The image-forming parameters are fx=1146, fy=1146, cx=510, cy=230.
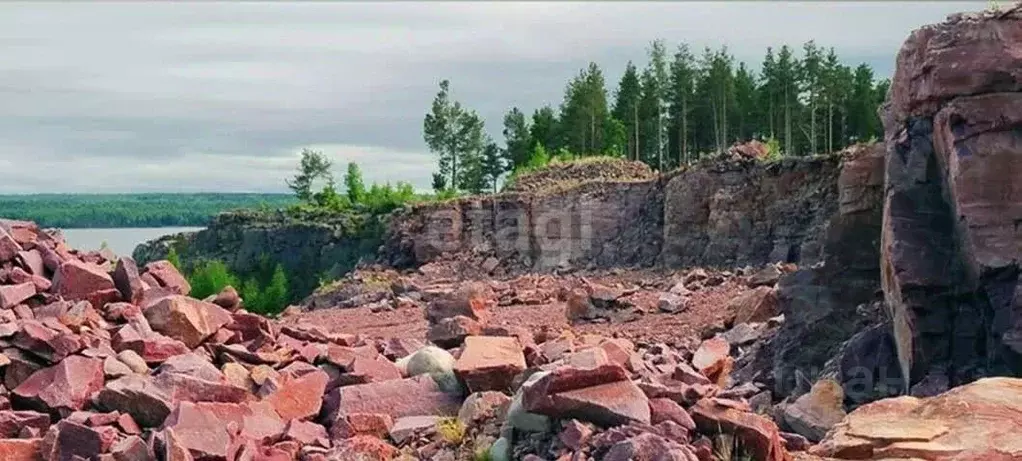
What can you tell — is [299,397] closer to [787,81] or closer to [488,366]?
[488,366]

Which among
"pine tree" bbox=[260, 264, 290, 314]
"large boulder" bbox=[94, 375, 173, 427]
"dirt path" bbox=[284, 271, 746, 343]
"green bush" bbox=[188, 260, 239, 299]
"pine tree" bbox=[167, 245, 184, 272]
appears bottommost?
"pine tree" bbox=[260, 264, 290, 314]

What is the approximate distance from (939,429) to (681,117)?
48908mm

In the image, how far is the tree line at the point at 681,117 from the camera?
5144 centimetres

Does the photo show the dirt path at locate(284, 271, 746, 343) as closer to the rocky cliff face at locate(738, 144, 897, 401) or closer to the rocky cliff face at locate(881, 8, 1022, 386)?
the rocky cliff face at locate(738, 144, 897, 401)

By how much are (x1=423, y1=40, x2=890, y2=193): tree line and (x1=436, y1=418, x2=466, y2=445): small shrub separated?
41.0 metres

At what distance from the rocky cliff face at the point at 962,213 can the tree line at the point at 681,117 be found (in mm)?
38136

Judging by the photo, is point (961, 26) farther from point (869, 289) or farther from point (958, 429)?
point (958, 429)

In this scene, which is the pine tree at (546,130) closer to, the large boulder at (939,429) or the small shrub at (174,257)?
the small shrub at (174,257)

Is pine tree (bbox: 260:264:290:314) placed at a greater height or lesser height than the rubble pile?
lesser

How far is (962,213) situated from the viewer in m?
9.77

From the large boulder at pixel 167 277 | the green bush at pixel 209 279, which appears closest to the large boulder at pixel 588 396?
the large boulder at pixel 167 277

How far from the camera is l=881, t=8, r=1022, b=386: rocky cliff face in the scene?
9547mm

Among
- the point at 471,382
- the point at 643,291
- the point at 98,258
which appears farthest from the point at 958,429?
the point at 643,291

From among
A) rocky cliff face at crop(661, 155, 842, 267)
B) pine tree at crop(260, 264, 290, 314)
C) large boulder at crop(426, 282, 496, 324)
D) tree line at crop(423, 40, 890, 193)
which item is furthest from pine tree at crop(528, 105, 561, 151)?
large boulder at crop(426, 282, 496, 324)
